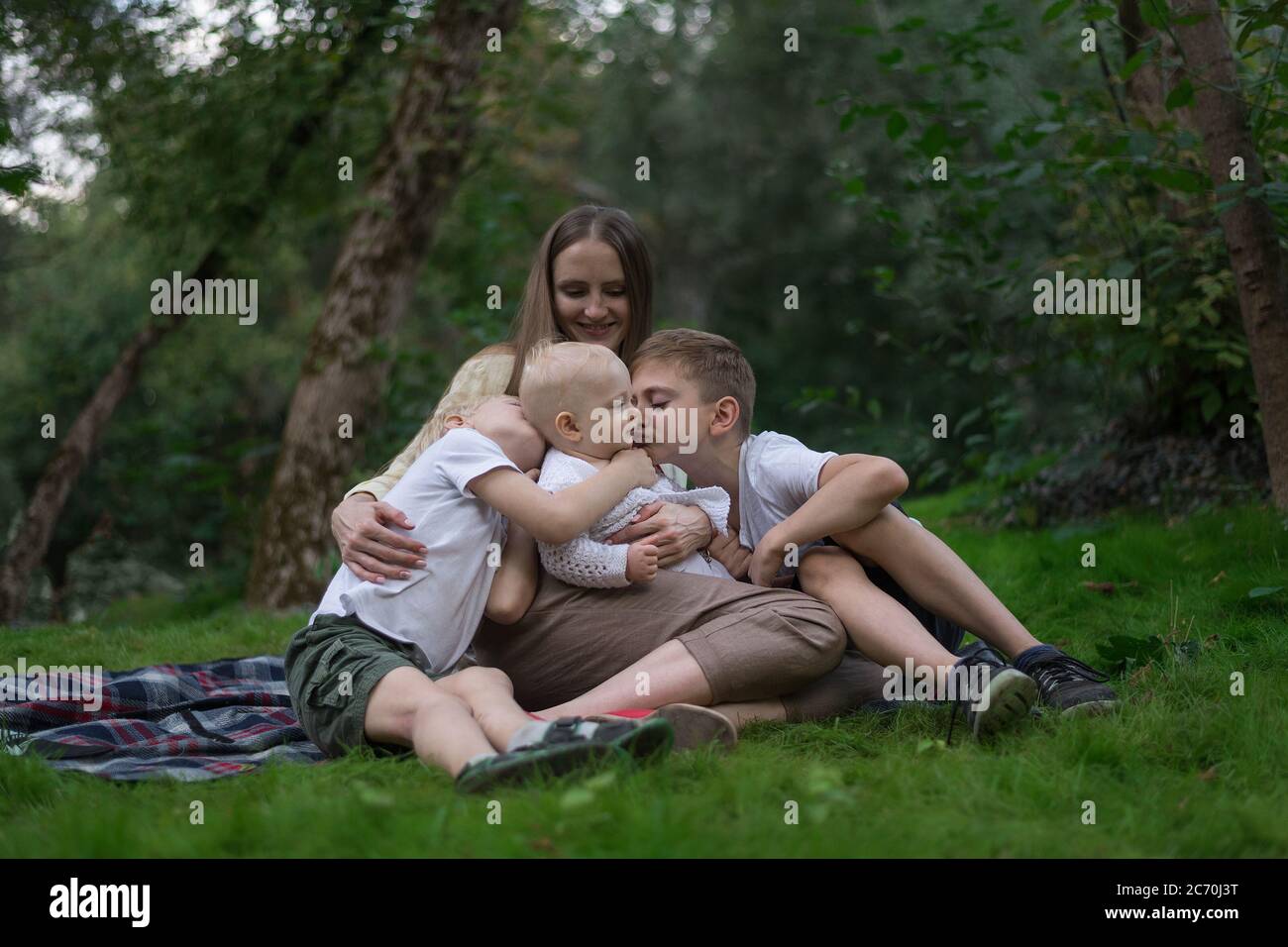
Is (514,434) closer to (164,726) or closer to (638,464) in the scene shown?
(638,464)

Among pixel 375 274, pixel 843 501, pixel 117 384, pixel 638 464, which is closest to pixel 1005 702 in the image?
pixel 843 501

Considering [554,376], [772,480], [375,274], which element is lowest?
[772,480]

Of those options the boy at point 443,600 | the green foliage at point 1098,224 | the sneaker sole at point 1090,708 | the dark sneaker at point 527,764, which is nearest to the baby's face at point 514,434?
the boy at point 443,600

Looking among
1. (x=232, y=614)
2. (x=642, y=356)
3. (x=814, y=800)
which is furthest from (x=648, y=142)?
(x=814, y=800)

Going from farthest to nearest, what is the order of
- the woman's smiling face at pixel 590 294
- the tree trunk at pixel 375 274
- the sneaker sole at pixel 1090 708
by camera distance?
the tree trunk at pixel 375 274 → the woman's smiling face at pixel 590 294 → the sneaker sole at pixel 1090 708

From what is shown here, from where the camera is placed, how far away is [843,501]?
2.72 m

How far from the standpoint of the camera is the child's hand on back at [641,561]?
267 centimetres

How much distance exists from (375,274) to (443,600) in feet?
13.8

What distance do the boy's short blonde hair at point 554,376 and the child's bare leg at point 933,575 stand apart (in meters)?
0.73

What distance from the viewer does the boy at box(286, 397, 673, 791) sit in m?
2.40

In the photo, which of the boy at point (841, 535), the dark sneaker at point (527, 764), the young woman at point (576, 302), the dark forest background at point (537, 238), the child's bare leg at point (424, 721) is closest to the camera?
the dark sneaker at point (527, 764)

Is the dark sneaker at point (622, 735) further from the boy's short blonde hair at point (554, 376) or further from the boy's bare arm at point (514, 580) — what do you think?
the boy's short blonde hair at point (554, 376)
